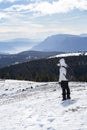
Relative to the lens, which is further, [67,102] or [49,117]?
[67,102]

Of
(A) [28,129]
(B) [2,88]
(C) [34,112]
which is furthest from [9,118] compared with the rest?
(B) [2,88]

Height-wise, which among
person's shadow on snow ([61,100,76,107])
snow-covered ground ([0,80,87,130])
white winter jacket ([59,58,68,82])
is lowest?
snow-covered ground ([0,80,87,130])

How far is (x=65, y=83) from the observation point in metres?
24.1

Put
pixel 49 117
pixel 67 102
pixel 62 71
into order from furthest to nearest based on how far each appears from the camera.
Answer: pixel 62 71 → pixel 67 102 → pixel 49 117

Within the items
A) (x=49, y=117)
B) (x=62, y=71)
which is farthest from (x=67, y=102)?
(x=49, y=117)

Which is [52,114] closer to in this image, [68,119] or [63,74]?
[68,119]

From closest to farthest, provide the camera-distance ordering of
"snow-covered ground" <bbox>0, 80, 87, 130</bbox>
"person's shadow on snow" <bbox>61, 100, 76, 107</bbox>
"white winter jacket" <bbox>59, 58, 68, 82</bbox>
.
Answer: "snow-covered ground" <bbox>0, 80, 87, 130</bbox> < "person's shadow on snow" <bbox>61, 100, 76, 107</bbox> < "white winter jacket" <bbox>59, 58, 68, 82</bbox>

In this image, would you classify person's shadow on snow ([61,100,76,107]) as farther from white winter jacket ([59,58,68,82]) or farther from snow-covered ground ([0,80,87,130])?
white winter jacket ([59,58,68,82])

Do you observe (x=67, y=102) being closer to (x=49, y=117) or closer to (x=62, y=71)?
(x=62, y=71)

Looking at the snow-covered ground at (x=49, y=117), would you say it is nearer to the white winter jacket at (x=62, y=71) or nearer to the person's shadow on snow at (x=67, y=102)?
the person's shadow on snow at (x=67, y=102)

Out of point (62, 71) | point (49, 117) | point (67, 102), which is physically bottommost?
point (49, 117)

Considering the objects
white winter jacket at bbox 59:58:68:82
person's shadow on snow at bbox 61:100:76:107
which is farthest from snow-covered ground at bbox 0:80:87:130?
white winter jacket at bbox 59:58:68:82

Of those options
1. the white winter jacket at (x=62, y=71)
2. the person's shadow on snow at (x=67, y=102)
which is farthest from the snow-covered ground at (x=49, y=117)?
the white winter jacket at (x=62, y=71)

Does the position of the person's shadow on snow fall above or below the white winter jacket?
below
